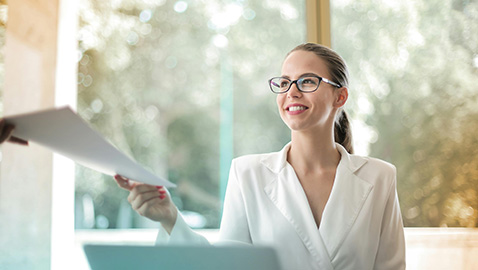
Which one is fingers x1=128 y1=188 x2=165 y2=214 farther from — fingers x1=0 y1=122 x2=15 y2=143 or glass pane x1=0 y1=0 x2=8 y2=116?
glass pane x1=0 y1=0 x2=8 y2=116

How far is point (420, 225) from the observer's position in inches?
86.9

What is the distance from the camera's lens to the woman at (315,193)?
137cm

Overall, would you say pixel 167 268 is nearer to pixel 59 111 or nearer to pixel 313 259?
pixel 59 111

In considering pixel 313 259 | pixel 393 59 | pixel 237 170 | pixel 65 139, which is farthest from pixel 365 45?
pixel 65 139

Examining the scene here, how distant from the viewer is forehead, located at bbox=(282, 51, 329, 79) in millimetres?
1455

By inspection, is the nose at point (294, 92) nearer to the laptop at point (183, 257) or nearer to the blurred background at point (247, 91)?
the laptop at point (183, 257)

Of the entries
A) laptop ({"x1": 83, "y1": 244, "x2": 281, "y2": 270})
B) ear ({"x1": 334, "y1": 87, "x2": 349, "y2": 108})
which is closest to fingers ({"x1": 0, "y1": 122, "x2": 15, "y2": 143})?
laptop ({"x1": 83, "y1": 244, "x2": 281, "y2": 270})

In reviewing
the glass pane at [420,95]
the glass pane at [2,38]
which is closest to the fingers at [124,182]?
the glass pane at [420,95]

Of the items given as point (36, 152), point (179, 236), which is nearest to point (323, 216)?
point (179, 236)

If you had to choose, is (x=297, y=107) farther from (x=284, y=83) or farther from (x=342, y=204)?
(x=342, y=204)

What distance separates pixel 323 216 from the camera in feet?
4.57

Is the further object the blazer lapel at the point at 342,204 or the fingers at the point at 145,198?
the blazer lapel at the point at 342,204

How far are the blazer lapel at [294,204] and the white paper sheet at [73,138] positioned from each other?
0.52 metres

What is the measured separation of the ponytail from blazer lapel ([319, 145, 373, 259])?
0.21 metres
